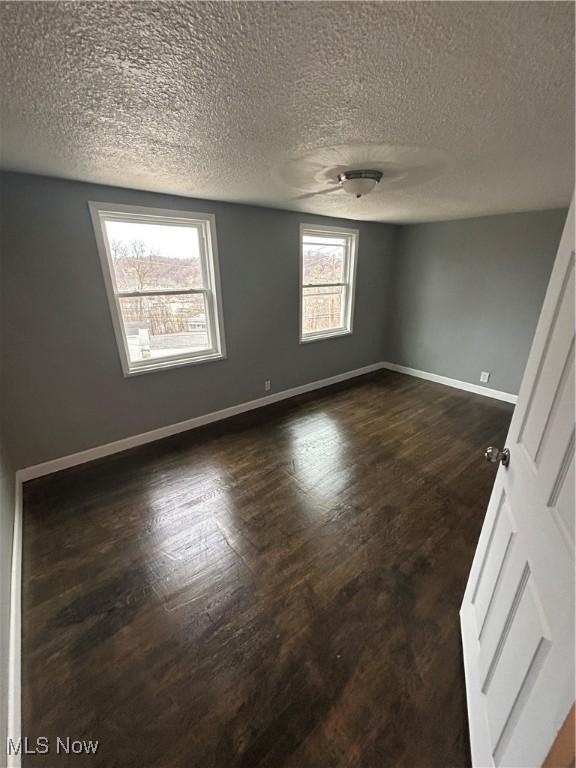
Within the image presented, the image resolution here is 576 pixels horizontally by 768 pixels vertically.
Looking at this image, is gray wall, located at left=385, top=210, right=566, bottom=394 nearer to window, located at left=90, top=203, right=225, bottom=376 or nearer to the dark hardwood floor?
the dark hardwood floor

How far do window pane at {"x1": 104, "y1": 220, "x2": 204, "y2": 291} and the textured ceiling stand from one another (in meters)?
0.60

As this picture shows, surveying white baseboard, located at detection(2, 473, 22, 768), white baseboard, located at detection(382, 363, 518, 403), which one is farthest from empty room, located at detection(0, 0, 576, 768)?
white baseboard, located at detection(382, 363, 518, 403)

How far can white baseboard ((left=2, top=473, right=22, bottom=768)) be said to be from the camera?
110 centimetres

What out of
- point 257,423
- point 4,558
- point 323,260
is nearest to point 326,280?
point 323,260

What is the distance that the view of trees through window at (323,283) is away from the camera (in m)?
3.91

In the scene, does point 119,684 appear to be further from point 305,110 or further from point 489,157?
point 489,157

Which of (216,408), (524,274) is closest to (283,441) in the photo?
(216,408)

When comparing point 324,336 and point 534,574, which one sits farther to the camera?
point 324,336

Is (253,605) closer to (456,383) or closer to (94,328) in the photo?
(94,328)

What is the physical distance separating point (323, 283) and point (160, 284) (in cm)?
216

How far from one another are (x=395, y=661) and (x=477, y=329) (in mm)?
3977

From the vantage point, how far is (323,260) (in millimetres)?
4051

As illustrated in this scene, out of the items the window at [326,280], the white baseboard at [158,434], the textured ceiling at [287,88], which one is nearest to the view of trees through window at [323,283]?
the window at [326,280]

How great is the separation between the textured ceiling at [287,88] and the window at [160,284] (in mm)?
600
